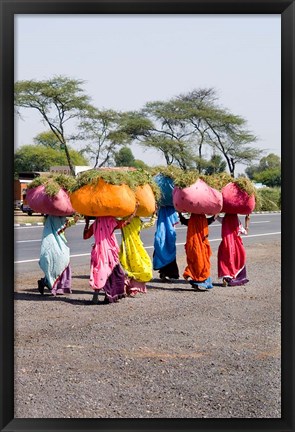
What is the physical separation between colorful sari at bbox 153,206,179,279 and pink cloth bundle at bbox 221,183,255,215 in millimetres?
986

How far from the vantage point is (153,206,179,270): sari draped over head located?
1058 cm

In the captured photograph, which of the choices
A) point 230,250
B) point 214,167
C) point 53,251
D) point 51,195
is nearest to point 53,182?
point 51,195

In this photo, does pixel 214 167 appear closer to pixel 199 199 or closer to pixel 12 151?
pixel 199 199

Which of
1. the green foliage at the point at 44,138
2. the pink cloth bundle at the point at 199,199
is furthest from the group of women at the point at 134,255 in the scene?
the green foliage at the point at 44,138

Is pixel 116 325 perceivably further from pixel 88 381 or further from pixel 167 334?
pixel 88 381

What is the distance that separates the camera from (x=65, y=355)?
19.2 feet

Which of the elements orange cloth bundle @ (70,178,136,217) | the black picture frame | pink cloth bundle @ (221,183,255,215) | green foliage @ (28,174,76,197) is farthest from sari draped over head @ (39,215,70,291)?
the black picture frame

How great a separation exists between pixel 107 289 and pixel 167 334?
172cm

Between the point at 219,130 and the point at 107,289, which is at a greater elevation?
the point at 219,130

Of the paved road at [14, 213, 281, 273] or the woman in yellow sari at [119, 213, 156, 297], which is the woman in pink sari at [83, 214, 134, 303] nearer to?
the woman in yellow sari at [119, 213, 156, 297]

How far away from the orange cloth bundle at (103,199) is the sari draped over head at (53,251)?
1.15m

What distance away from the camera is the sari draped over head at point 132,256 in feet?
30.7
